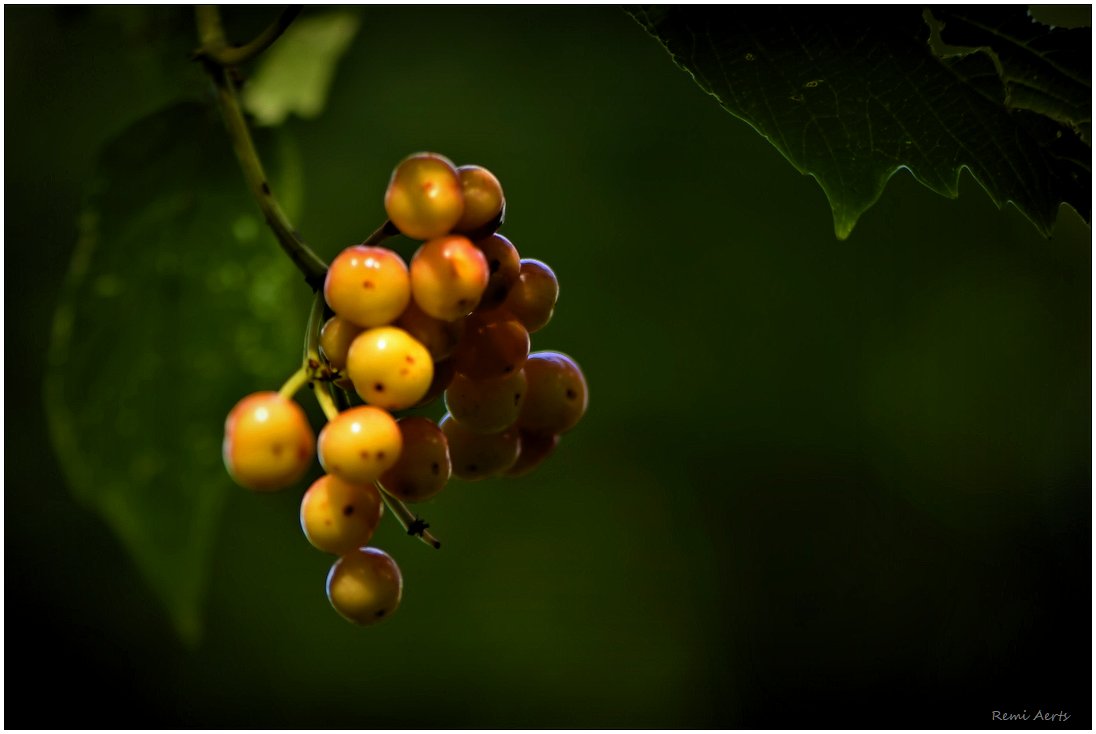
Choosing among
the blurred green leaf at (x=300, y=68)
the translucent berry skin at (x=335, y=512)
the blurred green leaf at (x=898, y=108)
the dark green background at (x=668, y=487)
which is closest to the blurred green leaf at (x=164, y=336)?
the blurred green leaf at (x=300, y=68)

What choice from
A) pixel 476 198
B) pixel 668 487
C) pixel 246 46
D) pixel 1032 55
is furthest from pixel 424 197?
pixel 668 487

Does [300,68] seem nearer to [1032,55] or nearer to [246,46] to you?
[246,46]

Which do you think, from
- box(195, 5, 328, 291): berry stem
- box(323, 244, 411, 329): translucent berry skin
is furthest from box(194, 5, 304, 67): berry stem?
box(323, 244, 411, 329): translucent berry skin

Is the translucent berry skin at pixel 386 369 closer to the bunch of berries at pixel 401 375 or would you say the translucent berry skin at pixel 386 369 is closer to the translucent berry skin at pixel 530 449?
the bunch of berries at pixel 401 375

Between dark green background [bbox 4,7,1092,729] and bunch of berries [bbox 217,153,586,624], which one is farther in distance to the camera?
dark green background [bbox 4,7,1092,729]

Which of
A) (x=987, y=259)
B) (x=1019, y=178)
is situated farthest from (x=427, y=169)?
(x=987, y=259)

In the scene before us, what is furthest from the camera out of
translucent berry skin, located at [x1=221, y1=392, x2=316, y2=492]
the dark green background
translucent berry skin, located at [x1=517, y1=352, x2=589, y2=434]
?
the dark green background

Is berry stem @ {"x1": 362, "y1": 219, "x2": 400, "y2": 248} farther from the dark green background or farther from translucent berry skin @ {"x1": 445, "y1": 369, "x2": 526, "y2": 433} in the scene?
the dark green background

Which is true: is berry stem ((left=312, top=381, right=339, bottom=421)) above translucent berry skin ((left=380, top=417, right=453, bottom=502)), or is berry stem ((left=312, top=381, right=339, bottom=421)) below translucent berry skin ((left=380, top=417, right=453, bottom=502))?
above
